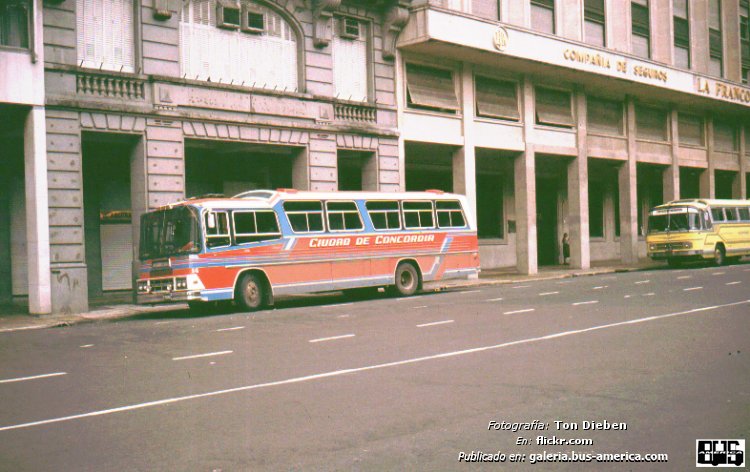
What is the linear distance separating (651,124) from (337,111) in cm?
2234

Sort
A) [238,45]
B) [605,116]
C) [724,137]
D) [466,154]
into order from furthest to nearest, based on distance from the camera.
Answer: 1. [724,137]
2. [605,116]
3. [466,154]
4. [238,45]

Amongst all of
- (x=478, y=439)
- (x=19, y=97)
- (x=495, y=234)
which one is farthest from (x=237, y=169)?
(x=478, y=439)

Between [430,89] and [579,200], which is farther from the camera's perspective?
[579,200]

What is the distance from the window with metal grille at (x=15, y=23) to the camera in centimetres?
2039

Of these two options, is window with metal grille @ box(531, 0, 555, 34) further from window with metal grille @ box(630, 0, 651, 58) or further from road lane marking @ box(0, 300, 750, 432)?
road lane marking @ box(0, 300, 750, 432)

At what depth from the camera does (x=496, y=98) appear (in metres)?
33.8

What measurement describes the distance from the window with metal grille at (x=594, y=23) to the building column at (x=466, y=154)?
28.4 ft

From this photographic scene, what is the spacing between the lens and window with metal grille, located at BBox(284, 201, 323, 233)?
846 inches

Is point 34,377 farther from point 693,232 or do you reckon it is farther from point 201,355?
point 693,232

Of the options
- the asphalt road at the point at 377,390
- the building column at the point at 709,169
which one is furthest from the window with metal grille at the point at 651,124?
the asphalt road at the point at 377,390

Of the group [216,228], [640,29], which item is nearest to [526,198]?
[640,29]

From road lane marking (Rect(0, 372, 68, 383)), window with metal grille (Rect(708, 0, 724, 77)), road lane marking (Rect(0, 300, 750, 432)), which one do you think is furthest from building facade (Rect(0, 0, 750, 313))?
road lane marking (Rect(0, 300, 750, 432))

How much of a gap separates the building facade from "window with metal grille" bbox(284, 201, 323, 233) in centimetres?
393

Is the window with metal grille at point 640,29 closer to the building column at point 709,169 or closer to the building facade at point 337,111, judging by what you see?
the building facade at point 337,111
